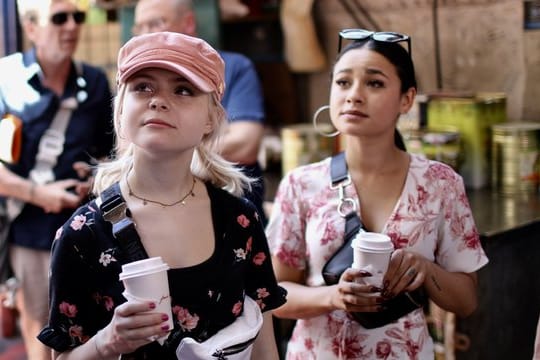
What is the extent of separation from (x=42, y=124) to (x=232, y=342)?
1887 mm

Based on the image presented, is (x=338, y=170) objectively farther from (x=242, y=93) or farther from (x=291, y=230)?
(x=242, y=93)

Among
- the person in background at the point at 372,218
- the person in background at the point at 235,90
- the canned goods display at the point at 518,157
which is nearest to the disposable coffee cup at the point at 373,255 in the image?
the person in background at the point at 372,218

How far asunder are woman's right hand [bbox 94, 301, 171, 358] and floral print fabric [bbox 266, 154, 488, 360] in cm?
70

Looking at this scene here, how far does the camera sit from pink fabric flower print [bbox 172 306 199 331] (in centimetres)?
150

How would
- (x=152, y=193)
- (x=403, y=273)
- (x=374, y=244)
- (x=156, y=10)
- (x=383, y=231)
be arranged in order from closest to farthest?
(x=152, y=193) → (x=374, y=244) → (x=403, y=273) → (x=383, y=231) → (x=156, y=10)

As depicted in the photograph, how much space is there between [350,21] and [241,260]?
3.08m

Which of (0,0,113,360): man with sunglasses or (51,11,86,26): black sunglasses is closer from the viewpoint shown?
(0,0,113,360): man with sunglasses

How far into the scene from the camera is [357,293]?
1763mm

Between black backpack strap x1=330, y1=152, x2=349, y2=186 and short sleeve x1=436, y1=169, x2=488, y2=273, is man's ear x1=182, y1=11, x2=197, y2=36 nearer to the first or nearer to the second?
black backpack strap x1=330, y1=152, x2=349, y2=186

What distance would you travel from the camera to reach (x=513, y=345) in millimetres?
2932

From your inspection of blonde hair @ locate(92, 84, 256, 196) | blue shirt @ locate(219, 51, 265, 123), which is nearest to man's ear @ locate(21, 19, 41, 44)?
blue shirt @ locate(219, 51, 265, 123)

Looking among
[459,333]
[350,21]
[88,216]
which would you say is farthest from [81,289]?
[350,21]

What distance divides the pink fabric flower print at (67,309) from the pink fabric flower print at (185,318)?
0.21m

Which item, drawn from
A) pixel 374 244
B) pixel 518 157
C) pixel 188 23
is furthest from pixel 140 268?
pixel 518 157
